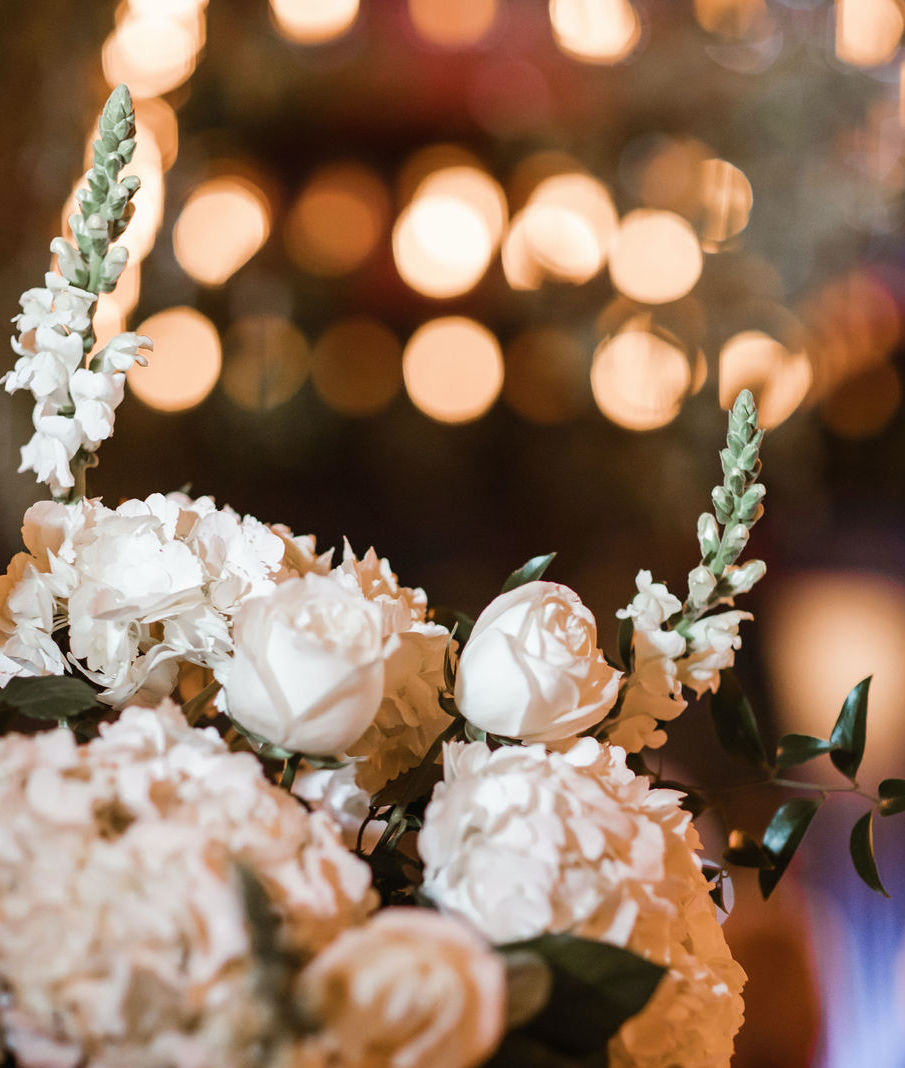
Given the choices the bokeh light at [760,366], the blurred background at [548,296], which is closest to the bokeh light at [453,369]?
the blurred background at [548,296]

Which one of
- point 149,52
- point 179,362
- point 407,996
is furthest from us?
point 179,362

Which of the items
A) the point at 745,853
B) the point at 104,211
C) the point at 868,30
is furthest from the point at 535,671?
the point at 868,30

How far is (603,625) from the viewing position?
2.03 m

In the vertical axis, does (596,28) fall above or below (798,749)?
above

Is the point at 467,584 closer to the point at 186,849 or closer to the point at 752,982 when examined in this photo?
the point at 752,982

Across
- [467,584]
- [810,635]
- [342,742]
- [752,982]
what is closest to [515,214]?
[467,584]

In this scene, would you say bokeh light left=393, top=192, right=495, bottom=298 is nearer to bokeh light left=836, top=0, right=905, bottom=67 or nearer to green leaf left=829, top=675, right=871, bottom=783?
bokeh light left=836, top=0, right=905, bottom=67

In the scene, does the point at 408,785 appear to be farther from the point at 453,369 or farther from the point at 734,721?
the point at 453,369

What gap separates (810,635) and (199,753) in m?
2.14

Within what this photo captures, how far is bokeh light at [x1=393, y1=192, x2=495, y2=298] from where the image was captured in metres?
2.15

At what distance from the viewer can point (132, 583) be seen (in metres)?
0.39

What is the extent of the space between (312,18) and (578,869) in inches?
79.8

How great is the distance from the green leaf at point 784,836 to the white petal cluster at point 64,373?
39cm

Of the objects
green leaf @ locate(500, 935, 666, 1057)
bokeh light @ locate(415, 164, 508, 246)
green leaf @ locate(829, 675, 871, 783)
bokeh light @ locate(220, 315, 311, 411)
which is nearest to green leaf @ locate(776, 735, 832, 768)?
green leaf @ locate(829, 675, 871, 783)
